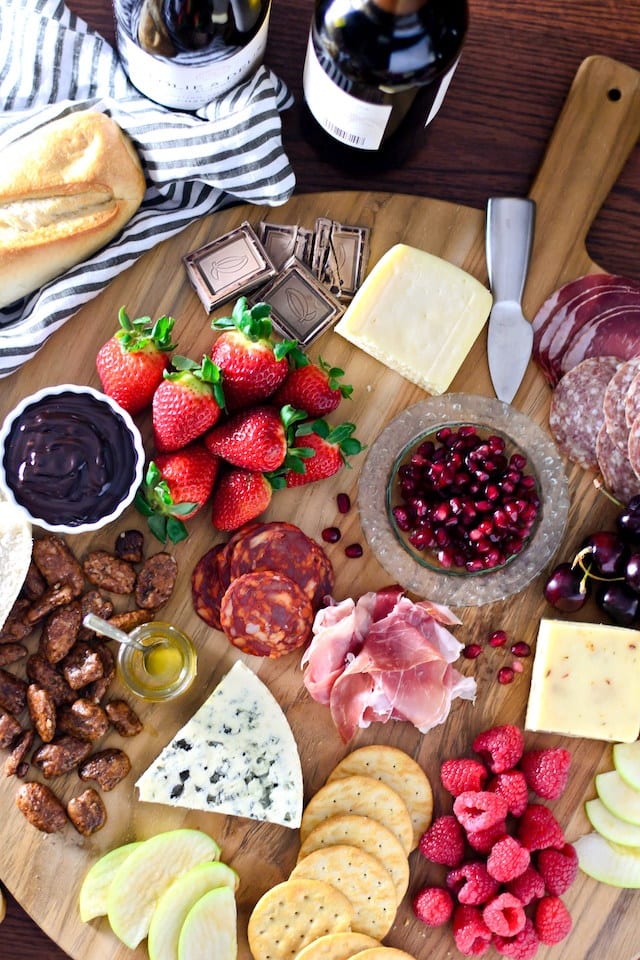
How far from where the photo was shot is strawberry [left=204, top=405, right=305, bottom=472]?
1890 millimetres

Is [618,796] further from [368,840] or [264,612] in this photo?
[264,612]

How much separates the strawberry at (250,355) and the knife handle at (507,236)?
21.4 inches

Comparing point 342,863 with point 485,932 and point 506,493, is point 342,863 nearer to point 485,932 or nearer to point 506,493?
point 485,932

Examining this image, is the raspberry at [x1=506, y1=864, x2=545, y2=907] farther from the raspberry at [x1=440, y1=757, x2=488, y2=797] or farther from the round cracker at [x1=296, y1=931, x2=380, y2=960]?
the round cracker at [x1=296, y1=931, x2=380, y2=960]

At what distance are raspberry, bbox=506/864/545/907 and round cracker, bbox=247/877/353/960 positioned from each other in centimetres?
38

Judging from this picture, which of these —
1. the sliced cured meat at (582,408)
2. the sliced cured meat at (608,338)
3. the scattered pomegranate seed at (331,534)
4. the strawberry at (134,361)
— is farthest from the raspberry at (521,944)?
the strawberry at (134,361)

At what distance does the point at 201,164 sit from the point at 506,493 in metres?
1.01

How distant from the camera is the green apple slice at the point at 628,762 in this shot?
2082mm

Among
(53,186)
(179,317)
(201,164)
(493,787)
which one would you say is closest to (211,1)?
(201,164)

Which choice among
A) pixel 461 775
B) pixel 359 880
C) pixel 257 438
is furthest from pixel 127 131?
pixel 359 880

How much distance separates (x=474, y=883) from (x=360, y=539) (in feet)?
2.68

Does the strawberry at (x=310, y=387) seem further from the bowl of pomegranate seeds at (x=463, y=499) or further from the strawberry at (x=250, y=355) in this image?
the bowl of pomegranate seeds at (x=463, y=499)

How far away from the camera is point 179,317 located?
2.12 metres

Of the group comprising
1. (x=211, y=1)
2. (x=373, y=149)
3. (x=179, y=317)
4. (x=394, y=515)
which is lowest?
(x=394, y=515)
